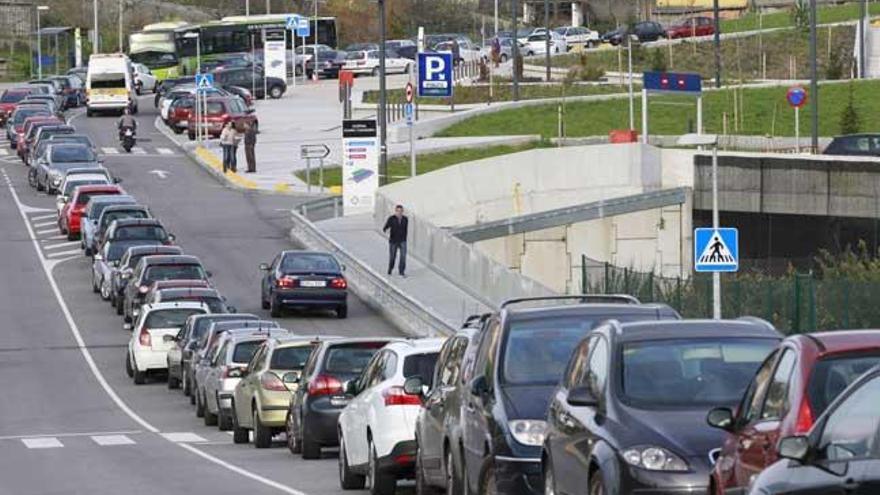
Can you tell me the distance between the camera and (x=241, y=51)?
121 metres

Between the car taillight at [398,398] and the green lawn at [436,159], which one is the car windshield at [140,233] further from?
the car taillight at [398,398]

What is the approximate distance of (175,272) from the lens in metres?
47.7

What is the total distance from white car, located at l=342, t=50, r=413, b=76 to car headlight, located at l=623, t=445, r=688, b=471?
104 m

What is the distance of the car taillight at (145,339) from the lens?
40.9 meters

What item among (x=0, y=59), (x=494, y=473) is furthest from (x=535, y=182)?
(x=0, y=59)

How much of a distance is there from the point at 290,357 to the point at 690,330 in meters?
14.9

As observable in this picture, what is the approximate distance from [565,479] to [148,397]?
80.7ft

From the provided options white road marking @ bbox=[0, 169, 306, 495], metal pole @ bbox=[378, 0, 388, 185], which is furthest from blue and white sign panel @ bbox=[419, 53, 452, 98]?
white road marking @ bbox=[0, 169, 306, 495]

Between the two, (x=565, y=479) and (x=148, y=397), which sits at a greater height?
(x=565, y=479)

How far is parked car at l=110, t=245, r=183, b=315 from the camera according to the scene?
4900 cm

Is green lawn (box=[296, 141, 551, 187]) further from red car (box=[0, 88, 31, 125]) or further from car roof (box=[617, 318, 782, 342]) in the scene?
car roof (box=[617, 318, 782, 342])

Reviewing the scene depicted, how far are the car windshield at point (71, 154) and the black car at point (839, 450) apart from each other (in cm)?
6190

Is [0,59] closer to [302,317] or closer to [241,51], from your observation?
[241,51]

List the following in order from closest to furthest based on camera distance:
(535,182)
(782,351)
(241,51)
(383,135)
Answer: (782,351)
(535,182)
(383,135)
(241,51)
